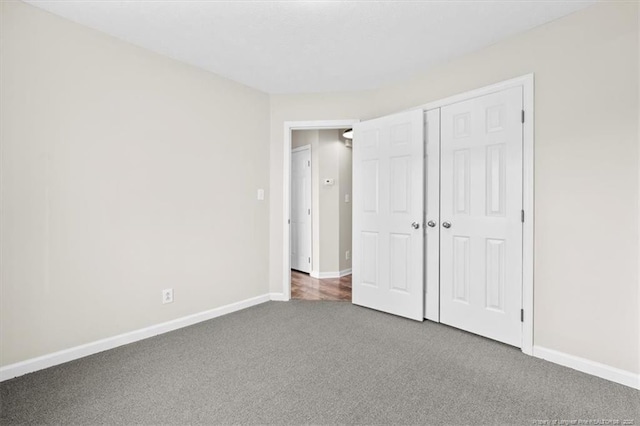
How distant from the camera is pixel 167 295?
2.78m

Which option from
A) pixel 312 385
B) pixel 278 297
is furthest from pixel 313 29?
pixel 278 297

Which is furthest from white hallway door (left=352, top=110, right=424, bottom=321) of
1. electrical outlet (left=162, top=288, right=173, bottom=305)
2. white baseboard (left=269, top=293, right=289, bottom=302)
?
electrical outlet (left=162, top=288, right=173, bottom=305)

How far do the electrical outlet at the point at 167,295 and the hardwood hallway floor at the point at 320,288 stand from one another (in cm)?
144

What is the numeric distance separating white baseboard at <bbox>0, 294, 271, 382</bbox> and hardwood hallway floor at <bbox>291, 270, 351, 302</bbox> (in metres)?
0.85

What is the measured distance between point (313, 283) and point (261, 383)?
2588 mm

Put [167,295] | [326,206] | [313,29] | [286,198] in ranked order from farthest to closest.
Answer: [326,206]
[286,198]
[167,295]
[313,29]

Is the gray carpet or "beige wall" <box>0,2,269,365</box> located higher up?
"beige wall" <box>0,2,269,365</box>

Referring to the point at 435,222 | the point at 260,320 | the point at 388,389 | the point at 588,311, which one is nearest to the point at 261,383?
the point at 388,389

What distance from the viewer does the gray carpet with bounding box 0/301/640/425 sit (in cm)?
162

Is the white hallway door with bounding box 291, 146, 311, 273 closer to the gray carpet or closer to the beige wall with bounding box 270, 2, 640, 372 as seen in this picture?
the gray carpet

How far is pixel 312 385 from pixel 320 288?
2327 mm

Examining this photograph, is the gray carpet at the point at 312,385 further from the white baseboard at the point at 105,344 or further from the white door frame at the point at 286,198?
the white door frame at the point at 286,198

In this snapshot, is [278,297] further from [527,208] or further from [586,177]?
[586,177]

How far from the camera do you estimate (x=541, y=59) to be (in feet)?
7.47
